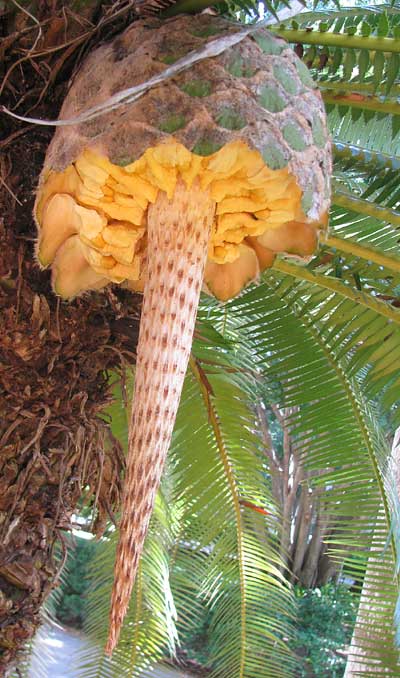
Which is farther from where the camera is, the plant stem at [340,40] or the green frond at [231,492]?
the green frond at [231,492]

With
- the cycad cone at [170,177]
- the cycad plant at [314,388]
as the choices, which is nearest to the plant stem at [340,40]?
the cycad plant at [314,388]

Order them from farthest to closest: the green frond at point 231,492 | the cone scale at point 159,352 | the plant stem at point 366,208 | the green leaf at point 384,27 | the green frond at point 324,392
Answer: the green frond at point 231,492, the green frond at point 324,392, the plant stem at point 366,208, the green leaf at point 384,27, the cone scale at point 159,352

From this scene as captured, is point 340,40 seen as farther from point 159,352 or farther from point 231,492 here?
point 231,492

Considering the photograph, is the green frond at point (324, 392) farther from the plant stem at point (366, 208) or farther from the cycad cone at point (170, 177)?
the cycad cone at point (170, 177)

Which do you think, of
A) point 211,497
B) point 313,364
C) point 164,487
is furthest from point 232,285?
point 164,487

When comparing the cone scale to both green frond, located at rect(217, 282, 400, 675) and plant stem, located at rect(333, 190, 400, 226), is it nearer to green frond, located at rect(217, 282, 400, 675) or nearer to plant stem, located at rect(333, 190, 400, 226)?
plant stem, located at rect(333, 190, 400, 226)

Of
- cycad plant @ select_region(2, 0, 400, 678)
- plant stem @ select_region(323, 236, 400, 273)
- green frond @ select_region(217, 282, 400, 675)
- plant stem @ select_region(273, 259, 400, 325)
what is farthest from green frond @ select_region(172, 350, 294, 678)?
plant stem @ select_region(323, 236, 400, 273)
